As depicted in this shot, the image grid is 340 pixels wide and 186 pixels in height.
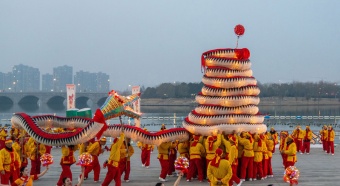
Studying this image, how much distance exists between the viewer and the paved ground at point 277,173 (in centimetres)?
1208

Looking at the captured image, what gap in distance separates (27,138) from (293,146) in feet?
24.2

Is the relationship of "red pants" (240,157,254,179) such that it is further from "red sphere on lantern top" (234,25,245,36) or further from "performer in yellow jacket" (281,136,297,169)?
"red sphere on lantern top" (234,25,245,36)

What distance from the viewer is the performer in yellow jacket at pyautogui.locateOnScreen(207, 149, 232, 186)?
805 cm

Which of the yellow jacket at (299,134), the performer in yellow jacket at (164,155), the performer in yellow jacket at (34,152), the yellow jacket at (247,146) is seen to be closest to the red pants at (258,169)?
the yellow jacket at (247,146)

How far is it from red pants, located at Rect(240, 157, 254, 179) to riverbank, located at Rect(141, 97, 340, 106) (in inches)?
2983

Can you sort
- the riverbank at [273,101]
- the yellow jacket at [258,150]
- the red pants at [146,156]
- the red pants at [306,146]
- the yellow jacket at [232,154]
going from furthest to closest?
the riverbank at [273,101] < the red pants at [306,146] < the red pants at [146,156] < the yellow jacket at [258,150] < the yellow jacket at [232,154]

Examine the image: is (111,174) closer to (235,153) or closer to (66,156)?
(66,156)

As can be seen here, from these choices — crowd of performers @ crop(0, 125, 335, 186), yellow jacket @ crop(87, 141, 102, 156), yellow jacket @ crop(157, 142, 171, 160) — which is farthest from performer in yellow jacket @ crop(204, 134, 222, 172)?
yellow jacket @ crop(87, 141, 102, 156)

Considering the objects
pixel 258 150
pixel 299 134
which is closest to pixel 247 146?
pixel 258 150

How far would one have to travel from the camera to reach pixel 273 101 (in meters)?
95.9

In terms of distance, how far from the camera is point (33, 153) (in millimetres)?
12438

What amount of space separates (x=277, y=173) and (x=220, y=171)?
6.20m

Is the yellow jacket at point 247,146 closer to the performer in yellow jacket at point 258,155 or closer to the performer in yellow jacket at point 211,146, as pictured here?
the performer in yellow jacket at point 258,155

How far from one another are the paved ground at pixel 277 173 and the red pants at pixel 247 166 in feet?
0.75
